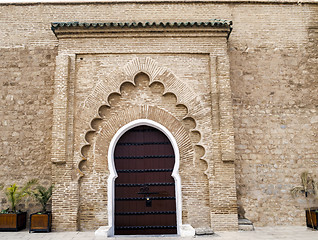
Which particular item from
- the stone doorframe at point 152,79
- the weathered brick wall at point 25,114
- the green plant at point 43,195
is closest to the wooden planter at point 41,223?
the stone doorframe at point 152,79

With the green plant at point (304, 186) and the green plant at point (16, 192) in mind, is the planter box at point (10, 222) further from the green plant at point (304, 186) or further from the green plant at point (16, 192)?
the green plant at point (304, 186)

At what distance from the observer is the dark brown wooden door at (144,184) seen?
7297mm

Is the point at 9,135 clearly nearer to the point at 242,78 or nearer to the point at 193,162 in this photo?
the point at 193,162

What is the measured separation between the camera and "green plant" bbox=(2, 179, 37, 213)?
7348mm

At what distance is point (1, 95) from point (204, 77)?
208 inches

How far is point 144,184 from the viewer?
24.4 feet

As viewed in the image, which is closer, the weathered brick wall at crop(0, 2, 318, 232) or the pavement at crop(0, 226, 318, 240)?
the pavement at crop(0, 226, 318, 240)

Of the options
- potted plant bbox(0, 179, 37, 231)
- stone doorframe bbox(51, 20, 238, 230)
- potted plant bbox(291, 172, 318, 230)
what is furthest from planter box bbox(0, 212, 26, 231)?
potted plant bbox(291, 172, 318, 230)

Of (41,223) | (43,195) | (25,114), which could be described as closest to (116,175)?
(43,195)

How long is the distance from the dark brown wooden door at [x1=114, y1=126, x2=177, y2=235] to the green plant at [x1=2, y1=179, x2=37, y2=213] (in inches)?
85.2

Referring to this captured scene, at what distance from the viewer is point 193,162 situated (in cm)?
740

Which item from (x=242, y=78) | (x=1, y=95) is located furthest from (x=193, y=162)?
(x=1, y=95)

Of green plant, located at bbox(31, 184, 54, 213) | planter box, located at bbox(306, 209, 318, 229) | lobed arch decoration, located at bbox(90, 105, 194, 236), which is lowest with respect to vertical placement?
planter box, located at bbox(306, 209, 318, 229)

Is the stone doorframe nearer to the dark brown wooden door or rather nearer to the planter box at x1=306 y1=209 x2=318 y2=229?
the dark brown wooden door
